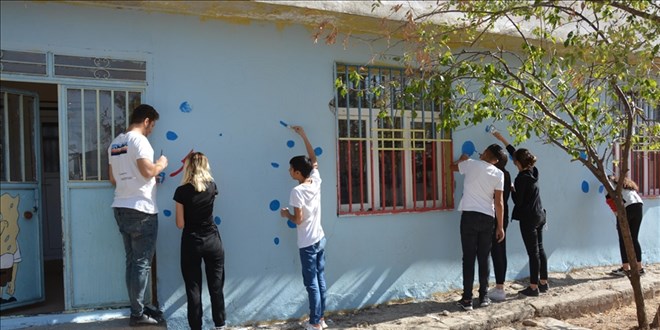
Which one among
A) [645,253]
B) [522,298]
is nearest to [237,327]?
[522,298]

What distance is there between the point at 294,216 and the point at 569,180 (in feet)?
13.3

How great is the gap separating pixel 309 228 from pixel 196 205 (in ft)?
3.12

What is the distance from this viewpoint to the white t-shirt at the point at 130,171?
412 centimetres

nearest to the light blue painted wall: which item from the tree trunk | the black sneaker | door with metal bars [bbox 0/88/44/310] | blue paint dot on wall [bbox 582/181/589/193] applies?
the black sneaker

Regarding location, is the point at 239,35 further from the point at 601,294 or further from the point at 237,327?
the point at 601,294

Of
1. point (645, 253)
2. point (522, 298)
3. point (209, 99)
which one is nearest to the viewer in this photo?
point (209, 99)

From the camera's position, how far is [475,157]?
6090mm

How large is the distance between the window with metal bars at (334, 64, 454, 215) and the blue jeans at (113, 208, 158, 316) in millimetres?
1938

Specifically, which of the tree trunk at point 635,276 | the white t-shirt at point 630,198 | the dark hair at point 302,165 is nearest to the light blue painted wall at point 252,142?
the dark hair at point 302,165

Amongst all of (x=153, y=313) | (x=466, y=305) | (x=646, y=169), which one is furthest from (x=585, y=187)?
(x=153, y=313)

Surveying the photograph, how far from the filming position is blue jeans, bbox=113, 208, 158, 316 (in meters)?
4.11

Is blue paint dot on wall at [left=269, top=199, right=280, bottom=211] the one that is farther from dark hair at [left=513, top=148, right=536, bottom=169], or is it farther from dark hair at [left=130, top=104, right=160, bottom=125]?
dark hair at [left=513, top=148, right=536, bottom=169]

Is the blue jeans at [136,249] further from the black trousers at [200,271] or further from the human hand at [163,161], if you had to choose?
the human hand at [163,161]

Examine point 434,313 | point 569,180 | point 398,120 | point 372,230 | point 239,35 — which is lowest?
point 434,313
